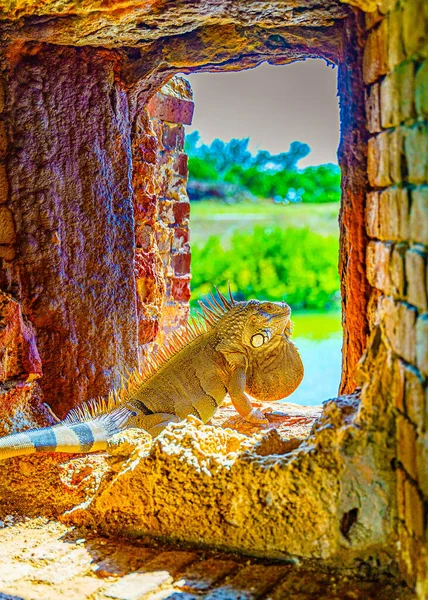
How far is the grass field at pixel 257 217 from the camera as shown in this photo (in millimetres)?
10734

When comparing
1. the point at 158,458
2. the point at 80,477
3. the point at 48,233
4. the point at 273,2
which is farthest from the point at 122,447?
the point at 273,2

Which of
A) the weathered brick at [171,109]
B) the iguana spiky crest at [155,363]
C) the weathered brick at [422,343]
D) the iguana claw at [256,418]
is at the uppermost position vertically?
the weathered brick at [171,109]

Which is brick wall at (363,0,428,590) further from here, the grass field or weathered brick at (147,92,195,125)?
the grass field

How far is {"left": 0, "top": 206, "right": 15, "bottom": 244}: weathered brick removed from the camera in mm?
3502

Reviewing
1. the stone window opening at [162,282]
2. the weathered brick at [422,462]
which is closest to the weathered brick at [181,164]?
the stone window opening at [162,282]

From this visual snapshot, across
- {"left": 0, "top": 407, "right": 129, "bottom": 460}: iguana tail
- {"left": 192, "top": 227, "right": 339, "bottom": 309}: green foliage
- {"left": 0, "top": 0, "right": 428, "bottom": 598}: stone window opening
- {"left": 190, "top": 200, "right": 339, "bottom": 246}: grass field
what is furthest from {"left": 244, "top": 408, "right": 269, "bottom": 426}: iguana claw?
{"left": 190, "top": 200, "right": 339, "bottom": 246}: grass field

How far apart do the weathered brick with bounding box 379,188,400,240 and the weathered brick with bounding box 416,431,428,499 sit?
2.11ft

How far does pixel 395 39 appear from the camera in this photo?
2109mm

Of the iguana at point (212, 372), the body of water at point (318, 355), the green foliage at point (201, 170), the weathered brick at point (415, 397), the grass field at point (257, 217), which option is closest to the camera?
the weathered brick at point (415, 397)

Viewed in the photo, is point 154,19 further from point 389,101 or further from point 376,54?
point 389,101

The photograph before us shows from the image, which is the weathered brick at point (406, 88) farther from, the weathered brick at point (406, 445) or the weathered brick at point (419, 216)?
the weathered brick at point (406, 445)

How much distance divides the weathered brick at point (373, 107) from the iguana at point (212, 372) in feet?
5.86

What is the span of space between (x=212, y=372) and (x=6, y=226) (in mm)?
1475

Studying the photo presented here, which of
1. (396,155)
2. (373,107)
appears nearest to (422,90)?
(396,155)
